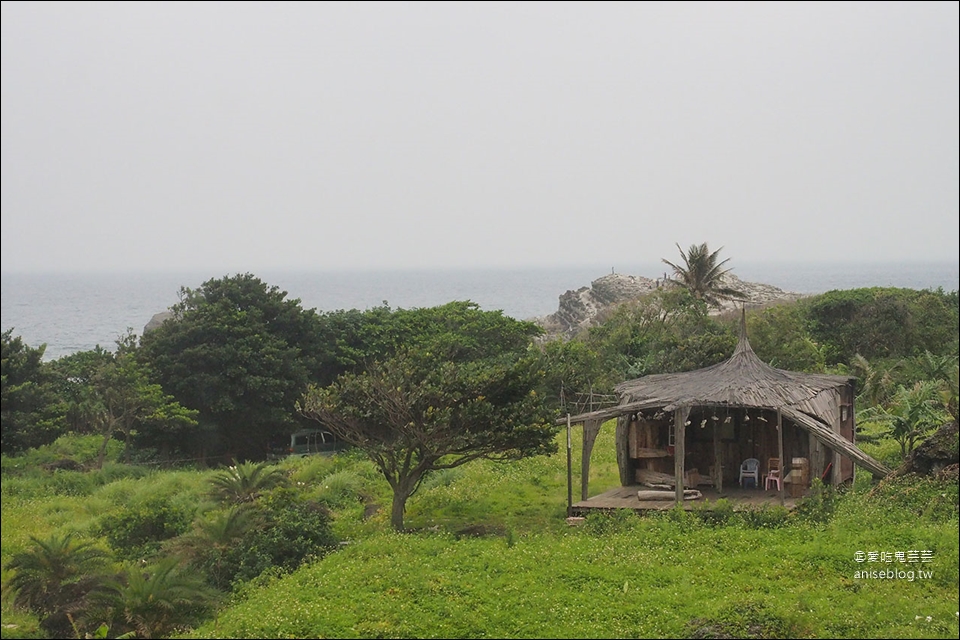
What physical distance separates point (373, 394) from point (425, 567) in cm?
445

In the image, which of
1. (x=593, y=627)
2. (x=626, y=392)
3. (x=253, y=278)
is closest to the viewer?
(x=593, y=627)

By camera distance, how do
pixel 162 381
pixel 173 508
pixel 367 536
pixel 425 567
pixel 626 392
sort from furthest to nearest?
pixel 162 381, pixel 626 392, pixel 173 508, pixel 367 536, pixel 425 567

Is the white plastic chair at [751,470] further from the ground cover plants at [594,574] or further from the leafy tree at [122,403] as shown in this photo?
the leafy tree at [122,403]

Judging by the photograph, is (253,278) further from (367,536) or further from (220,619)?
(220,619)

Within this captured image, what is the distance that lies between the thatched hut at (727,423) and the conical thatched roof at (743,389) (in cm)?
2

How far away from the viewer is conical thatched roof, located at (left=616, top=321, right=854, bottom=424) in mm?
19078

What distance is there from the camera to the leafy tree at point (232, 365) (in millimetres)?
31891

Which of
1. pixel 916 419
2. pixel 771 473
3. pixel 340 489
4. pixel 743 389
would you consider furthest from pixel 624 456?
pixel 340 489

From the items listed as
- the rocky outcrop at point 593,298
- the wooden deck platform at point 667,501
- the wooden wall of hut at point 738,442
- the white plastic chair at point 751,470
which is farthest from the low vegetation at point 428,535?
the rocky outcrop at point 593,298

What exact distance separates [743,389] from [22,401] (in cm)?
1377

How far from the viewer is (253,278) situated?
35.4m

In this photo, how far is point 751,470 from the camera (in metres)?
21.2

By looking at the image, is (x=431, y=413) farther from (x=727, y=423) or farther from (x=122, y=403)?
(x=122, y=403)

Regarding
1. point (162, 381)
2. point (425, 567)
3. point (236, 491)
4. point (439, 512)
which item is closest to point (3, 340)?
point (425, 567)
